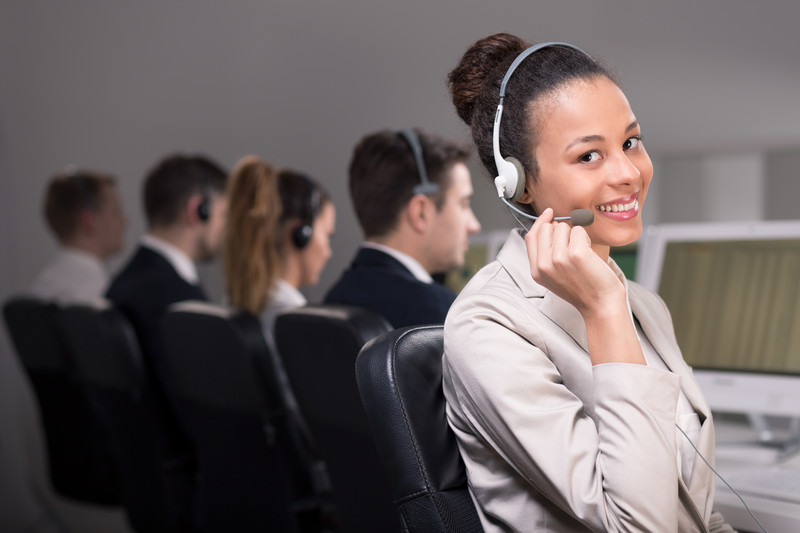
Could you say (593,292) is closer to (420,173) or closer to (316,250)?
(420,173)

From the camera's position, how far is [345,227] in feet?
9.51

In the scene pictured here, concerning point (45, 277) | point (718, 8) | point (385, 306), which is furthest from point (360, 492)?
point (45, 277)

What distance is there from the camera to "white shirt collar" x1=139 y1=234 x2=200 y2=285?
3.10 m

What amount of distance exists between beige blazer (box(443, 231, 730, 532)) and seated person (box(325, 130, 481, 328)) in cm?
85

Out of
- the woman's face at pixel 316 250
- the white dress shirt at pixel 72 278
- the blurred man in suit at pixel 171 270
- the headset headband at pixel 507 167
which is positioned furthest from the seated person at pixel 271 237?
the white dress shirt at pixel 72 278

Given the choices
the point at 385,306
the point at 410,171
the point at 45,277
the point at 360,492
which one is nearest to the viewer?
the point at 360,492

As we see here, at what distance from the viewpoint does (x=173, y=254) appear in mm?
3133

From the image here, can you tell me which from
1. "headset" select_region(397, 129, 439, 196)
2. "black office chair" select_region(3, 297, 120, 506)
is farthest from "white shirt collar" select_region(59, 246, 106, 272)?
"headset" select_region(397, 129, 439, 196)

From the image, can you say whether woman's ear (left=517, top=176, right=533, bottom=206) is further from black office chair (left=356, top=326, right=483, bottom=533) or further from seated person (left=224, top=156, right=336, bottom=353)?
seated person (left=224, top=156, right=336, bottom=353)

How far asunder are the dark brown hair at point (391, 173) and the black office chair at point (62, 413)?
1.31 metres

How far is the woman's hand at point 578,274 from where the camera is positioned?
1.00 m

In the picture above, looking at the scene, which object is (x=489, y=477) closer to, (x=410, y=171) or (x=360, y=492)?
(x=360, y=492)

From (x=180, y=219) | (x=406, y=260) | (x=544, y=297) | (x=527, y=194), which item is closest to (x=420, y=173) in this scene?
(x=406, y=260)

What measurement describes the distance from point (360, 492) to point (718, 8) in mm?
1340
